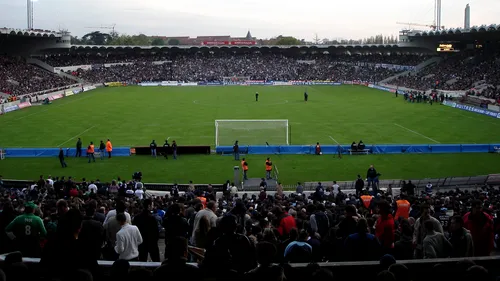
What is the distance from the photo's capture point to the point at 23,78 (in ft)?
244

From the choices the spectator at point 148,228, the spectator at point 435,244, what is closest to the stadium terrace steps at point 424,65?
the spectator at point 435,244

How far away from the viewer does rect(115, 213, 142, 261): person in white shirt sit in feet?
26.6

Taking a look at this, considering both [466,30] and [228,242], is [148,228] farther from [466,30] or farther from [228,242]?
[466,30]

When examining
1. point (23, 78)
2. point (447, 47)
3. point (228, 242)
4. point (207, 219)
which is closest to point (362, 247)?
point (228, 242)

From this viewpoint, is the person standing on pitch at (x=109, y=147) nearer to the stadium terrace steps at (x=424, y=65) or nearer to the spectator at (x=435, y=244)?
the spectator at (x=435, y=244)

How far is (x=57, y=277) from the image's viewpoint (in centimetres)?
591

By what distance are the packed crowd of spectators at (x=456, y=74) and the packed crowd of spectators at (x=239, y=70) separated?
11648 mm

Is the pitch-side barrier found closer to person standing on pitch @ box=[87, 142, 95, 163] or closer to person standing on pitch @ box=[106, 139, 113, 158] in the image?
person standing on pitch @ box=[106, 139, 113, 158]

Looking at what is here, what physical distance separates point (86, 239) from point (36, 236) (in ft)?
7.87

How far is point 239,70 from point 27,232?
→ 102 m

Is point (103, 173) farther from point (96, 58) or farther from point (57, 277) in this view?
point (96, 58)

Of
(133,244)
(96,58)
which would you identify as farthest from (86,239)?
(96,58)

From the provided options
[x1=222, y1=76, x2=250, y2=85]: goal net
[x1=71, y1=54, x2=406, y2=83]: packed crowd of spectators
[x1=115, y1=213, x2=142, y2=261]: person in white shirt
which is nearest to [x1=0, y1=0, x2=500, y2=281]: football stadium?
[x1=115, y1=213, x2=142, y2=261]: person in white shirt

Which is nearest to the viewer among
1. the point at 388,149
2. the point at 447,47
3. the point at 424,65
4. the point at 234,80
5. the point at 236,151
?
the point at 236,151
